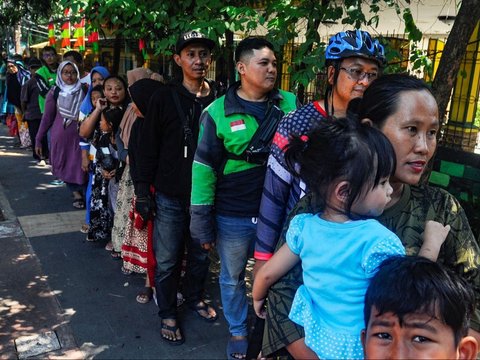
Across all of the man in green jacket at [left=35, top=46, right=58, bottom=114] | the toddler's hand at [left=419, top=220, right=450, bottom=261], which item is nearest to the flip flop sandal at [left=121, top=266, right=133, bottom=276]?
the toddler's hand at [left=419, top=220, right=450, bottom=261]

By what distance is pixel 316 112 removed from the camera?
201cm

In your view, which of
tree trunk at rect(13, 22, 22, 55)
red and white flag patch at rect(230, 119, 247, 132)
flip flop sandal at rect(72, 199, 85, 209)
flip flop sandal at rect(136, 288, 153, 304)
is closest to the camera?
red and white flag patch at rect(230, 119, 247, 132)

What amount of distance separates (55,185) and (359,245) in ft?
22.6

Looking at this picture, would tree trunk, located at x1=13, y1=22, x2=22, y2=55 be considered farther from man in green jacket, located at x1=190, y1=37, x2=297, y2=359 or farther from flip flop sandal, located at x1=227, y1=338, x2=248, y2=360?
flip flop sandal, located at x1=227, y1=338, x2=248, y2=360

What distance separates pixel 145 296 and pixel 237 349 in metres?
1.12

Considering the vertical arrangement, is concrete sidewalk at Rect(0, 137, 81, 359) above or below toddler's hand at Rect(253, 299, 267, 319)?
below

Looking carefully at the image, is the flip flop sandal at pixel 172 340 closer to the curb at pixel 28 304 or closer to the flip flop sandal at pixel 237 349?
the flip flop sandal at pixel 237 349

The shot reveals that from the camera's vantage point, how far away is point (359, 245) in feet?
4.30

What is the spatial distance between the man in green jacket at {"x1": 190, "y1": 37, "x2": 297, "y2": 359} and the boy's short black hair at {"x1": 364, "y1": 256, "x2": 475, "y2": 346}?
1.59 m

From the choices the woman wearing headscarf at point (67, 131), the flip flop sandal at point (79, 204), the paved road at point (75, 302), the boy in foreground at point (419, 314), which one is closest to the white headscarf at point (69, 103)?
the woman wearing headscarf at point (67, 131)

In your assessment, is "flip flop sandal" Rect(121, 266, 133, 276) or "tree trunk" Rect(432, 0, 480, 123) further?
"flip flop sandal" Rect(121, 266, 133, 276)

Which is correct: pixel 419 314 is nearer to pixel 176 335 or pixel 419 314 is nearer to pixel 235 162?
pixel 235 162

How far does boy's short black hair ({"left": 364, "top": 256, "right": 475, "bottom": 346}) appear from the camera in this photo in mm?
1103

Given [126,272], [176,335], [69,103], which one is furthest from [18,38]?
[176,335]
